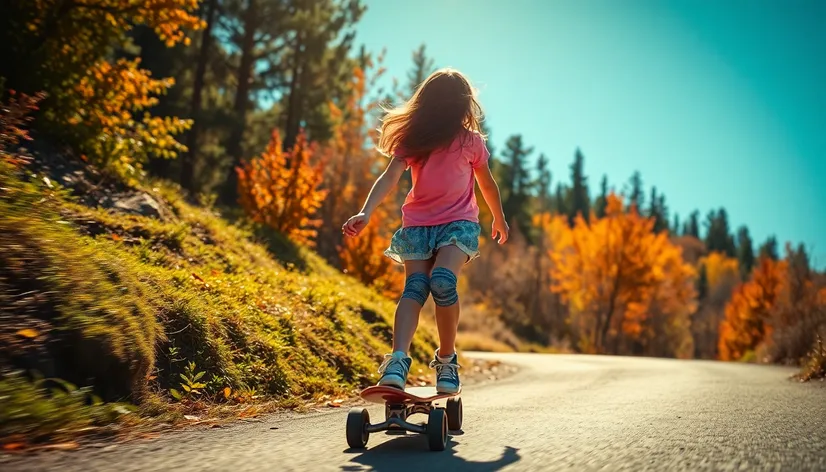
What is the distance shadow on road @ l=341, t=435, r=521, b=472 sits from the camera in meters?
2.73

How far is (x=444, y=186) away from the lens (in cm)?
403

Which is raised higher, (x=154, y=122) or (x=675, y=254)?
(x=675, y=254)

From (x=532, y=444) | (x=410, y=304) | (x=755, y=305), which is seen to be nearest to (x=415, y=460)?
(x=532, y=444)

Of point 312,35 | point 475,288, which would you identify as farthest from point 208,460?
point 475,288

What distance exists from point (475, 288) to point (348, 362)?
4383 centimetres

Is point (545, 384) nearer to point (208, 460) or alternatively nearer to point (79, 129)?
point (208, 460)

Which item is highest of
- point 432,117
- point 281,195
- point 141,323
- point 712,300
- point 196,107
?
point 196,107

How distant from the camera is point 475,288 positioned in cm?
4969

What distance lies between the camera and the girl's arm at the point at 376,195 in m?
3.62

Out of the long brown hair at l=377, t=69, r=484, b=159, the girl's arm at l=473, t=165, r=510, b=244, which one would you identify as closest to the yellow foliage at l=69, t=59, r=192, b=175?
the long brown hair at l=377, t=69, r=484, b=159

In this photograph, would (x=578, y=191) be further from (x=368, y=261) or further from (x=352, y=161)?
(x=368, y=261)

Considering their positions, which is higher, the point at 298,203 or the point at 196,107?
the point at 196,107

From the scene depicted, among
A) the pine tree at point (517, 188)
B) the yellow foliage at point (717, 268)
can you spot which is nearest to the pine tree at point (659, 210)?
the yellow foliage at point (717, 268)

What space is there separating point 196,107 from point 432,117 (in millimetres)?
17100
